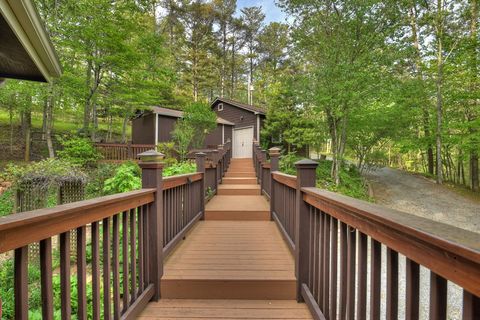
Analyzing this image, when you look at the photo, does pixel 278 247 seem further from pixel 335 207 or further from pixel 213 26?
pixel 213 26

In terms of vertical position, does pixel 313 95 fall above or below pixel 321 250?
above

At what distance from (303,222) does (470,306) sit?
4.91ft

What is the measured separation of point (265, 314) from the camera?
1979mm

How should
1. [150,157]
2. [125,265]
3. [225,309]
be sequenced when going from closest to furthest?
[125,265] < [225,309] < [150,157]

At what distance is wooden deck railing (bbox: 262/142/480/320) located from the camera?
0.67 metres

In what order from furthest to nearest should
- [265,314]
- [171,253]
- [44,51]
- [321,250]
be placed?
1. [171,253]
2. [44,51]
3. [265,314]
4. [321,250]

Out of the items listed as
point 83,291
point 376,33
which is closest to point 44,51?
point 83,291

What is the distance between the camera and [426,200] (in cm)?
930

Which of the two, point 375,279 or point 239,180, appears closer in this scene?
point 375,279

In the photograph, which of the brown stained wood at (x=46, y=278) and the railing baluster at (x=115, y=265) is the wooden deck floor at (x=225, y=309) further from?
the brown stained wood at (x=46, y=278)

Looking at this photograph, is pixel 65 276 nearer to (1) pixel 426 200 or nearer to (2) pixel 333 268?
(2) pixel 333 268

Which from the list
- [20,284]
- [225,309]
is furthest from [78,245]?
[225,309]

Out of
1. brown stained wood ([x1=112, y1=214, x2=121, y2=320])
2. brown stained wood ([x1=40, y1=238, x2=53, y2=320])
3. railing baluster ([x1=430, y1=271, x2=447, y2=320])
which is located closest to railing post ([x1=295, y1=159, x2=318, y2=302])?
railing baluster ([x1=430, y1=271, x2=447, y2=320])

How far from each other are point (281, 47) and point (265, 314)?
24.0 m
